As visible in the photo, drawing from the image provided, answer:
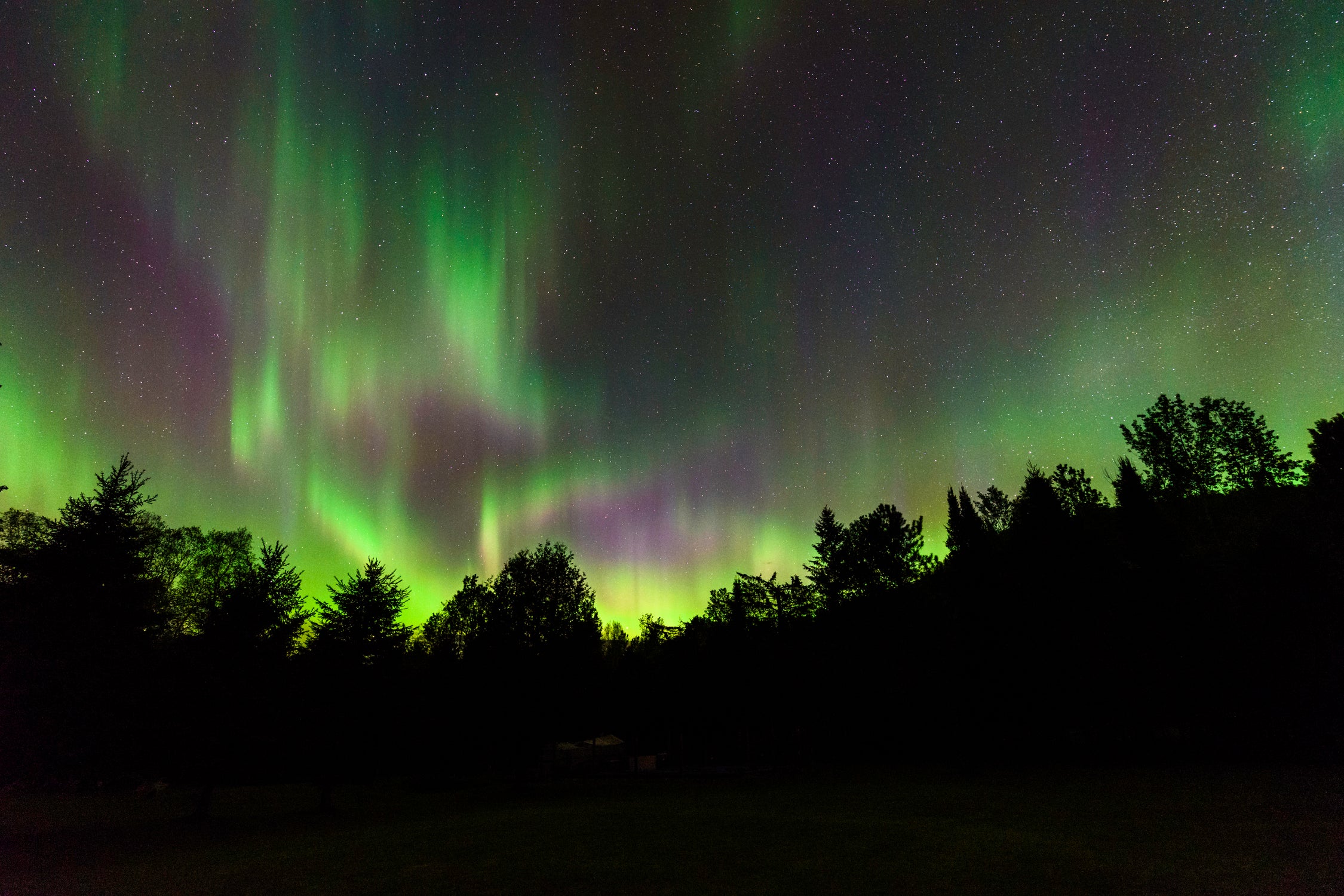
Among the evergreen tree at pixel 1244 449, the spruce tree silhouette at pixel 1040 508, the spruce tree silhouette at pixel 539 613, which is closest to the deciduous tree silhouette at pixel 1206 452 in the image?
the evergreen tree at pixel 1244 449

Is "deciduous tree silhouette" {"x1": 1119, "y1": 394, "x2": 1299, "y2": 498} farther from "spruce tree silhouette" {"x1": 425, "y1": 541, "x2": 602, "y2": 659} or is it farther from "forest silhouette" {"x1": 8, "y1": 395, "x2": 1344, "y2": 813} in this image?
"spruce tree silhouette" {"x1": 425, "y1": 541, "x2": 602, "y2": 659}

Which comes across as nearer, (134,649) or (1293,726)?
(134,649)

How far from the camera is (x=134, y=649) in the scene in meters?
29.9

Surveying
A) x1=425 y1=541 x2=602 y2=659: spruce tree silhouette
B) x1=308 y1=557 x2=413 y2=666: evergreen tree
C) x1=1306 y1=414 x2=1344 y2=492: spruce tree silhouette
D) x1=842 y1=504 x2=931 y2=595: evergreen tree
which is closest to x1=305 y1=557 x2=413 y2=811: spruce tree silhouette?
x1=308 y1=557 x2=413 y2=666: evergreen tree

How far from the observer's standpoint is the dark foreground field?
13836mm

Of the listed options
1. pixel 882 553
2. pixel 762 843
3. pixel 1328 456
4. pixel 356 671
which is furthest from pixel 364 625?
pixel 1328 456

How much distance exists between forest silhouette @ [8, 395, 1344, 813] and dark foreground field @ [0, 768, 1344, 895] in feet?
18.0

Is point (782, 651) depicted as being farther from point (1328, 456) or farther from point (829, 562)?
point (1328, 456)

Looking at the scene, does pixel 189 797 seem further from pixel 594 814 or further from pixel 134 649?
pixel 594 814

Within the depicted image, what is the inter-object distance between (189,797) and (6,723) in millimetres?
24872

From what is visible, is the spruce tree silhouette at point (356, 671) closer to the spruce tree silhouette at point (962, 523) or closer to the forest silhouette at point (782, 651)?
the forest silhouette at point (782, 651)

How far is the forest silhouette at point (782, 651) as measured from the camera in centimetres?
3006

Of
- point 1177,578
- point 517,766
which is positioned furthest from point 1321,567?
point 517,766

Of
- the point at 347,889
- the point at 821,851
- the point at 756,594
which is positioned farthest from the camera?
the point at 756,594
